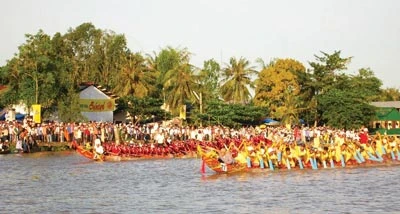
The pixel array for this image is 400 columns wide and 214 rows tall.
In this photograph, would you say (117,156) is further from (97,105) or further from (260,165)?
(97,105)

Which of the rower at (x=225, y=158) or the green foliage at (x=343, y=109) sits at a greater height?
the green foliage at (x=343, y=109)

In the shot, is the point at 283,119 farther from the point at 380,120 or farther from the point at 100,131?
the point at 100,131

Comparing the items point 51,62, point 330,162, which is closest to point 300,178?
point 330,162

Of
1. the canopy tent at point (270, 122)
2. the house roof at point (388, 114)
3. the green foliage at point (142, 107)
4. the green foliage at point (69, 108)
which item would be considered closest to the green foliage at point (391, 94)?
the house roof at point (388, 114)

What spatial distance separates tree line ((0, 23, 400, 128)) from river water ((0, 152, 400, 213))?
713 inches

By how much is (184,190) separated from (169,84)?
144 feet

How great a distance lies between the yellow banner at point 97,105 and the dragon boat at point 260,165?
100ft

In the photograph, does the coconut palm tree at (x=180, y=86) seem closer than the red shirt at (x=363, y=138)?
No

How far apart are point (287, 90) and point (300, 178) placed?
42007 millimetres

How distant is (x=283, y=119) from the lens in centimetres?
7281

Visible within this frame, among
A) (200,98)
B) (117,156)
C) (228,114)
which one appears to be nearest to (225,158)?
(117,156)

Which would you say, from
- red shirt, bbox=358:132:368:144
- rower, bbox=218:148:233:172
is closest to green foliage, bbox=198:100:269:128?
red shirt, bbox=358:132:368:144

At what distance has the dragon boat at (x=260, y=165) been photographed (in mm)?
32969

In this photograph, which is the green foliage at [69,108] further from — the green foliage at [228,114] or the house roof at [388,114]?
the house roof at [388,114]
